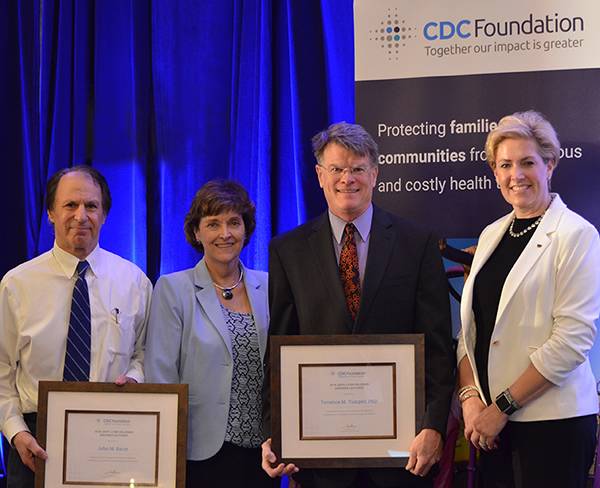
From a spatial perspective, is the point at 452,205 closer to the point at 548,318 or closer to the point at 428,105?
the point at 428,105

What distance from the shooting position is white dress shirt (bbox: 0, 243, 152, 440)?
→ 317cm

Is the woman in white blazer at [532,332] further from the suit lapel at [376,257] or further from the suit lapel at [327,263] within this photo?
the suit lapel at [327,263]

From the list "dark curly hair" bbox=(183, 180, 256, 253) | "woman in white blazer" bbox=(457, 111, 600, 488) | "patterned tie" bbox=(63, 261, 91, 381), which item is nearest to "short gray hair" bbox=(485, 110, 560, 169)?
"woman in white blazer" bbox=(457, 111, 600, 488)

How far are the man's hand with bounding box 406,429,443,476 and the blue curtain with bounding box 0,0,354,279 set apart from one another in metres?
1.61

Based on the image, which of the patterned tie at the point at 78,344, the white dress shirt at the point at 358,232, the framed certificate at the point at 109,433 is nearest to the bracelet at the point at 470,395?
the white dress shirt at the point at 358,232

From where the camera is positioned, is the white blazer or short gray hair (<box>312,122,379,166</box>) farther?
short gray hair (<box>312,122,379,166</box>)

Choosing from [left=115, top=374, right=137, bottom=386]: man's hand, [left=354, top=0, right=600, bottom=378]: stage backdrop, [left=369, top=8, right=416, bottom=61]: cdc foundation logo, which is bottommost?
[left=115, top=374, right=137, bottom=386]: man's hand

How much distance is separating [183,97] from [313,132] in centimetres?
72

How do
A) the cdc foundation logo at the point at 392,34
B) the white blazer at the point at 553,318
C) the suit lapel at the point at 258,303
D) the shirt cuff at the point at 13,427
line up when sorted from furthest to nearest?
the cdc foundation logo at the point at 392,34, the suit lapel at the point at 258,303, the shirt cuff at the point at 13,427, the white blazer at the point at 553,318

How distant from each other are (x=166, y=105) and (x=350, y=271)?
5.99 feet

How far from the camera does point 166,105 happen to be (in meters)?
4.31

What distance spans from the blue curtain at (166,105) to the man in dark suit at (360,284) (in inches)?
45.2

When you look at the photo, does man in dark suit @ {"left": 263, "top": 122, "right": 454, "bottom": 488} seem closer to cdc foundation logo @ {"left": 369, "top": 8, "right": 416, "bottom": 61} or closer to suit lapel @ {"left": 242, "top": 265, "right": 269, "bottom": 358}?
suit lapel @ {"left": 242, "top": 265, "right": 269, "bottom": 358}

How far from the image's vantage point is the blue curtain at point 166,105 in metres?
4.16
